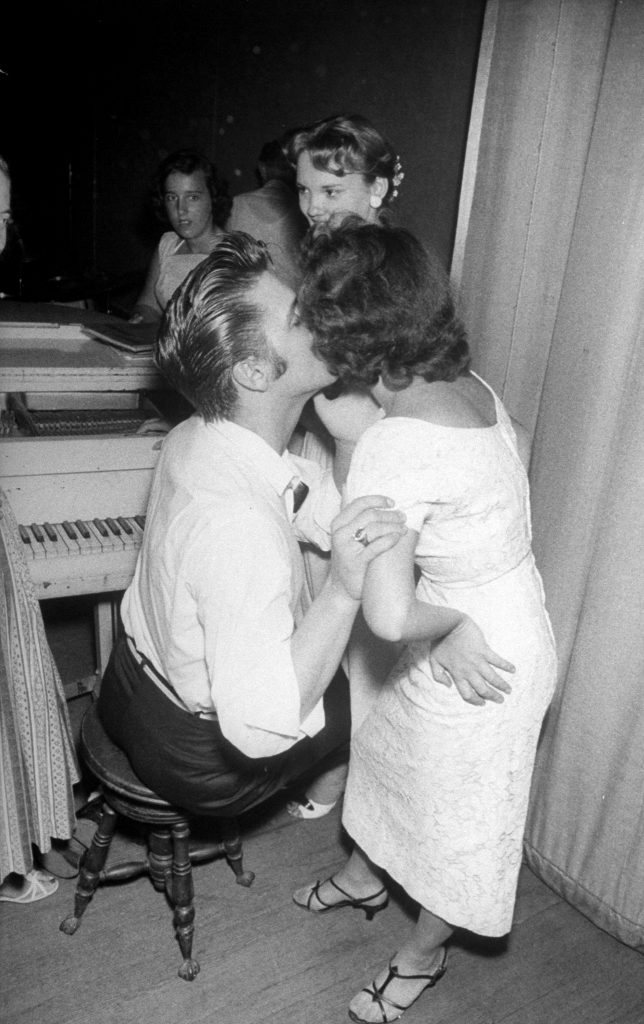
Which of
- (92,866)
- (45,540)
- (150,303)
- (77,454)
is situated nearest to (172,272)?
(150,303)

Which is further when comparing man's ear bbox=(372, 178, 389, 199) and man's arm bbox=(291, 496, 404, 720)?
man's ear bbox=(372, 178, 389, 199)

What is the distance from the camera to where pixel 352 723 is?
2.09m

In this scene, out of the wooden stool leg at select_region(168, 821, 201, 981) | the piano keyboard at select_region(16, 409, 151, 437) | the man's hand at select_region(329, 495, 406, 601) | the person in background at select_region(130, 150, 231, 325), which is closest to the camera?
the man's hand at select_region(329, 495, 406, 601)

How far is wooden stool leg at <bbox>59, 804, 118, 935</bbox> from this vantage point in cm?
202

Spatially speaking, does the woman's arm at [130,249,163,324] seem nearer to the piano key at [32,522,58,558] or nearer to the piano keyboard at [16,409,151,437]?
the piano keyboard at [16,409,151,437]

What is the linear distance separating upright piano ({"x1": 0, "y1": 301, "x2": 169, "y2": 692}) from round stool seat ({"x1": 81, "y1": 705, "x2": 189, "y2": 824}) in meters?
0.48

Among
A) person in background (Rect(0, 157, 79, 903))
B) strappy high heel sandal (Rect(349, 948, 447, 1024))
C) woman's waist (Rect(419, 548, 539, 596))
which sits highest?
woman's waist (Rect(419, 548, 539, 596))

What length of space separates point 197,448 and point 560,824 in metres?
1.54

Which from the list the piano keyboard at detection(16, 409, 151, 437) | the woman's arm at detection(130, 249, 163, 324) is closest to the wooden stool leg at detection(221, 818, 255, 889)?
the piano keyboard at detection(16, 409, 151, 437)

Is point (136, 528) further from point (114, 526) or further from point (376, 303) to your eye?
point (376, 303)

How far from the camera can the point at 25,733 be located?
200cm

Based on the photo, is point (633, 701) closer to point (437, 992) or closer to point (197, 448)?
point (437, 992)

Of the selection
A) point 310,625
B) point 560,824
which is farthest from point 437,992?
point 310,625

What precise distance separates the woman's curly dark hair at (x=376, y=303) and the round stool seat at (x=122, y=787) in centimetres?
104
